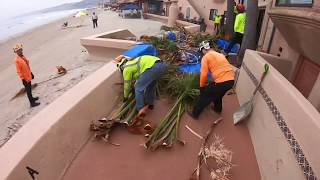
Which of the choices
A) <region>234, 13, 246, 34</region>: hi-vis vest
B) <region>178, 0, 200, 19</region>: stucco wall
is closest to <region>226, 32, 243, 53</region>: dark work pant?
<region>234, 13, 246, 34</region>: hi-vis vest

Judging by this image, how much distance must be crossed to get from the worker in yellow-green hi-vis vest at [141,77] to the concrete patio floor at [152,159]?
705 mm

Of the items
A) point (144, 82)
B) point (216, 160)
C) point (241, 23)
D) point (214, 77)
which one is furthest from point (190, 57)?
point (216, 160)

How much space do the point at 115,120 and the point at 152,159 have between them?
1074 millimetres

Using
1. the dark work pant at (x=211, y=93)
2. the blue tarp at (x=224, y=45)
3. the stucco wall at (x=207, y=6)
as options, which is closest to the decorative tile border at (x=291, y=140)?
the dark work pant at (x=211, y=93)

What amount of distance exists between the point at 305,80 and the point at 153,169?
153 inches

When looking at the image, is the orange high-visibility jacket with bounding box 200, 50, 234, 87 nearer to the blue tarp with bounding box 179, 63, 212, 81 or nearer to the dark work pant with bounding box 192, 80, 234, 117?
the dark work pant with bounding box 192, 80, 234, 117

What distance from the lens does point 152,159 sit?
4.12 metres

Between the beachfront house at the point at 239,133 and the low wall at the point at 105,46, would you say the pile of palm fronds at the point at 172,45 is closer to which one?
the low wall at the point at 105,46

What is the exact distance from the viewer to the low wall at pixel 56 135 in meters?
3.18

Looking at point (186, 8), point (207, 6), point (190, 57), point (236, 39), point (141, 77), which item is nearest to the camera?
point (141, 77)

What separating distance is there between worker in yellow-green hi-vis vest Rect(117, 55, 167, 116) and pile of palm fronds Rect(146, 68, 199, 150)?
56cm

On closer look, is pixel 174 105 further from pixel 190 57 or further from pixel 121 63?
pixel 190 57

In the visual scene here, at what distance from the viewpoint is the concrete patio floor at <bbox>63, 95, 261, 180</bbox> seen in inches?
150

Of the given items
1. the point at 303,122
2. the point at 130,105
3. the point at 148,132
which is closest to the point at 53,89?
the point at 130,105
